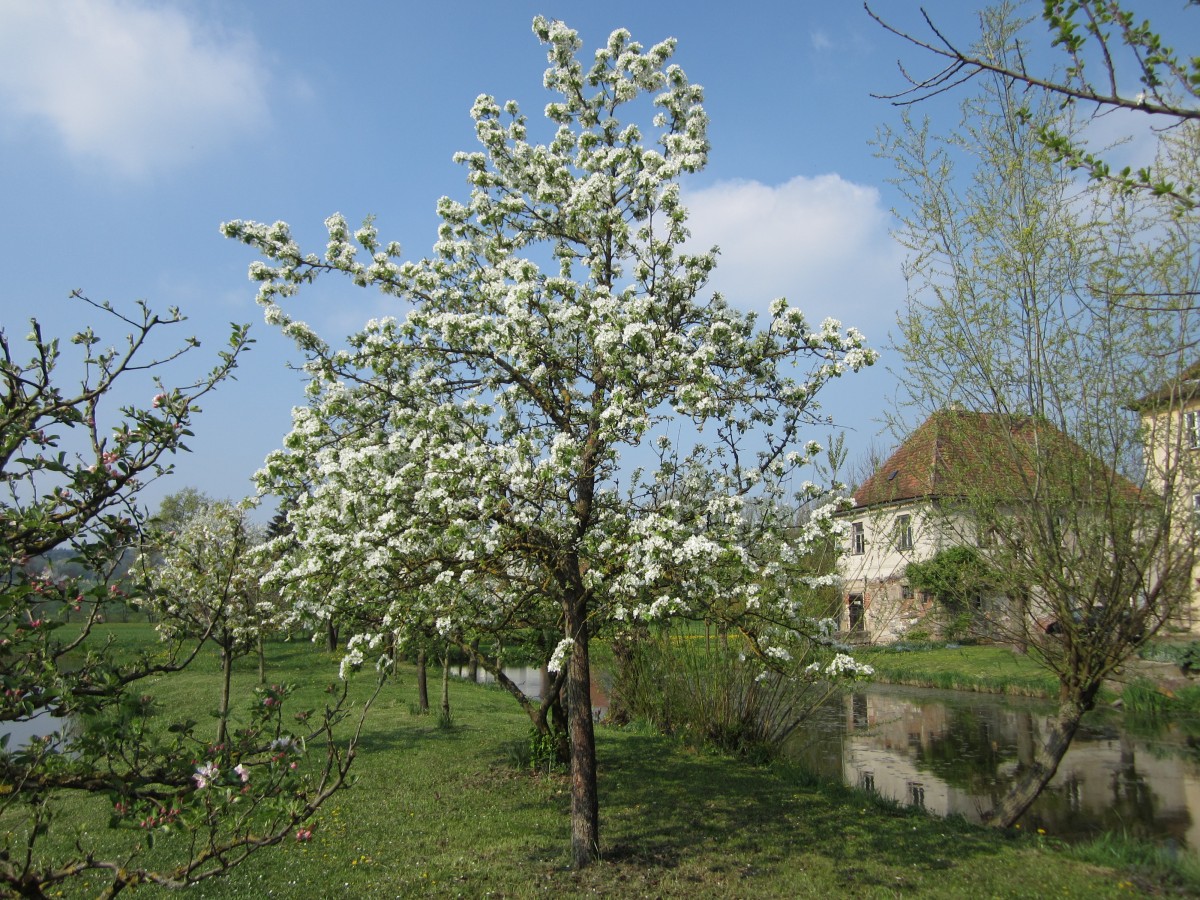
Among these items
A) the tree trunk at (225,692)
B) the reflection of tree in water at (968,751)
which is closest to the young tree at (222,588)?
the tree trunk at (225,692)

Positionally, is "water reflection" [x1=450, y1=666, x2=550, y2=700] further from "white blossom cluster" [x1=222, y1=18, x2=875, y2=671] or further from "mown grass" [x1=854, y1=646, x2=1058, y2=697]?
"white blossom cluster" [x1=222, y1=18, x2=875, y2=671]

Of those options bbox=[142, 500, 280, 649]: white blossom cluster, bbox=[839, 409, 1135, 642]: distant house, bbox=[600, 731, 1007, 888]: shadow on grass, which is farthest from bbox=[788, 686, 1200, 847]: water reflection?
bbox=[142, 500, 280, 649]: white blossom cluster

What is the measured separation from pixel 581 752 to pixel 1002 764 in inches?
434

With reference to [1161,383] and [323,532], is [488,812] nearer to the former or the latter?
[323,532]

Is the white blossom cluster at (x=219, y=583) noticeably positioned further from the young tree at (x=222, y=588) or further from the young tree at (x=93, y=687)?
the young tree at (x=93, y=687)

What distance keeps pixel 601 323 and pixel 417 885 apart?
611 cm

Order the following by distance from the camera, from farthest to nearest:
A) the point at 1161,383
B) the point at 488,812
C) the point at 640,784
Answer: the point at 640,784 → the point at 488,812 → the point at 1161,383

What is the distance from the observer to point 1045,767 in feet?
33.7

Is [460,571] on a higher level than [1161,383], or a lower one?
lower

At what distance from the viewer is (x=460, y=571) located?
28.1ft

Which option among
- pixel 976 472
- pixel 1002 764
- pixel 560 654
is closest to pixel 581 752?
pixel 560 654

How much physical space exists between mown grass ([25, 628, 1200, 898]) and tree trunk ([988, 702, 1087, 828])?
0.45m

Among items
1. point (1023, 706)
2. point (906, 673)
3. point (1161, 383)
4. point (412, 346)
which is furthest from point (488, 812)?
point (906, 673)

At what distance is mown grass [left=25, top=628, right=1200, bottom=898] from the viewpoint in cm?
802
